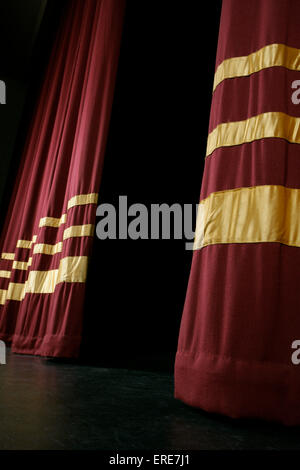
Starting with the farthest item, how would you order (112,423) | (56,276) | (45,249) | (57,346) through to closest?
(45,249), (56,276), (57,346), (112,423)

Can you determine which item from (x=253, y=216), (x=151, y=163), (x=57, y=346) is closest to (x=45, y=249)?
(x=57, y=346)

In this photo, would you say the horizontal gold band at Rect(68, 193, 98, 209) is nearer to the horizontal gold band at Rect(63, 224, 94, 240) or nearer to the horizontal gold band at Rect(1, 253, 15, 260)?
the horizontal gold band at Rect(63, 224, 94, 240)

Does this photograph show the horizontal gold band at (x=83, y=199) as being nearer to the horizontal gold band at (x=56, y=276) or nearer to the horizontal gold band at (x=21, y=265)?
the horizontal gold band at (x=56, y=276)

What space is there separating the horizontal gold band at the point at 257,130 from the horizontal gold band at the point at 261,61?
13 cm

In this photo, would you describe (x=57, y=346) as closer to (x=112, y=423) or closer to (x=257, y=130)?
(x=112, y=423)

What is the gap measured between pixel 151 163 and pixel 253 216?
1648 mm

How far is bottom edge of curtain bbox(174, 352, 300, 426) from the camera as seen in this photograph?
0.72 m

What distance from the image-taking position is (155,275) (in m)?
2.62

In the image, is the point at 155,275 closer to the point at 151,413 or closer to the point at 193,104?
the point at 193,104

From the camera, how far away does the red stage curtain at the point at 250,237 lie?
0.76 meters

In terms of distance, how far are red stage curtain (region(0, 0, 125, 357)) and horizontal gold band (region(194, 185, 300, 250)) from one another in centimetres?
94

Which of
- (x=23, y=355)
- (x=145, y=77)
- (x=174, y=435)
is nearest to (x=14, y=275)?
(x=23, y=355)

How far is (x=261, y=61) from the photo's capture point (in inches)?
37.3

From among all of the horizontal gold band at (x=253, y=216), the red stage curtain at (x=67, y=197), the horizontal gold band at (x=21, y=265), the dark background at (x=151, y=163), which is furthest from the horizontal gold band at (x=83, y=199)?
the horizontal gold band at (x=253, y=216)
